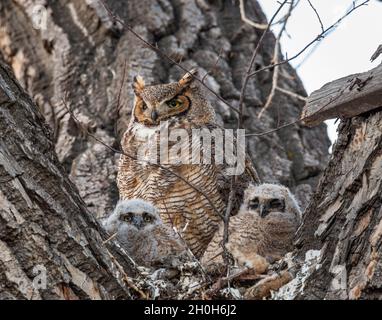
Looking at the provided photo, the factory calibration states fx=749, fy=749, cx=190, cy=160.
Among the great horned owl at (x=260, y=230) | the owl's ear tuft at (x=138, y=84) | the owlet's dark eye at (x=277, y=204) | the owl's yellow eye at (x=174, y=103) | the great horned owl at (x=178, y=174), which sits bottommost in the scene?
the great horned owl at (x=260, y=230)

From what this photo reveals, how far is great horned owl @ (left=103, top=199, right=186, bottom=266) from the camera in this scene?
12.1 feet

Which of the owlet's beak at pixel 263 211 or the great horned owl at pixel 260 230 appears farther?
the owlet's beak at pixel 263 211

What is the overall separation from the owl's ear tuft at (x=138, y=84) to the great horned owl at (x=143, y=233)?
0.95 metres

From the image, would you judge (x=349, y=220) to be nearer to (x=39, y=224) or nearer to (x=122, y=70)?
(x=39, y=224)

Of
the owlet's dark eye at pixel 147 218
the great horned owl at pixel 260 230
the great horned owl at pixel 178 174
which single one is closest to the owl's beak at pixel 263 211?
the great horned owl at pixel 260 230

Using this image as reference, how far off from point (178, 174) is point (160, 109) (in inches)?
24.4

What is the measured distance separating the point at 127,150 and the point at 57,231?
2.16m

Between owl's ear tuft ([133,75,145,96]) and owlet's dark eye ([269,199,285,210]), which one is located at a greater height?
owl's ear tuft ([133,75,145,96])

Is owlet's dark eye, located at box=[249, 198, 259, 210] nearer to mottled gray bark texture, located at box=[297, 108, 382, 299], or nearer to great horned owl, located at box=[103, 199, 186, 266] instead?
great horned owl, located at box=[103, 199, 186, 266]

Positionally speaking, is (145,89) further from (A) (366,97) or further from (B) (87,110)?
(A) (366,97)

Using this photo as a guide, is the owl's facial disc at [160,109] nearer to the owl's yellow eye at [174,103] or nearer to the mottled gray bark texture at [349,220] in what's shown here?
the owl's yellow eye at [174,103]

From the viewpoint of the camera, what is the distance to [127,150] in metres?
4.71

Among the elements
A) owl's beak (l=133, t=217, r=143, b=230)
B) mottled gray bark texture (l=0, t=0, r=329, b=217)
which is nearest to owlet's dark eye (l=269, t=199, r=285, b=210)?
owl's beak (l=133, t=217, r=143, b=230)

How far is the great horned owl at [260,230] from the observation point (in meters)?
3.56
